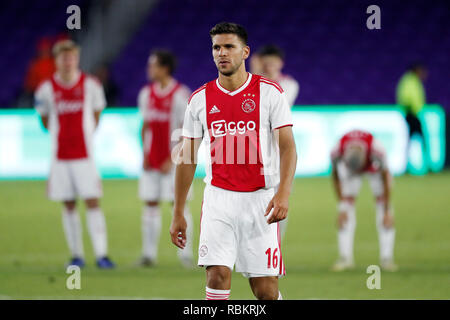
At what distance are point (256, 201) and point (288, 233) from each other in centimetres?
580

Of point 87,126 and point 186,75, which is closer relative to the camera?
point 87,126

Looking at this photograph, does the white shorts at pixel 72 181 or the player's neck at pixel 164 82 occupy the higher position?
the player's neck at pixel 164 82

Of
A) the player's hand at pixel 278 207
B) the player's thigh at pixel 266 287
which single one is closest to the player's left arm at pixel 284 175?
the player's hand at pixel 278 207

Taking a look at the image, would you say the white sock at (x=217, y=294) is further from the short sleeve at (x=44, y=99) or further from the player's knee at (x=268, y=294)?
the short sleeve at (x=44, y=99)

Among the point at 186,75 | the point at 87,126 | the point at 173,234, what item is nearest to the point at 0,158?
the point at 186,75

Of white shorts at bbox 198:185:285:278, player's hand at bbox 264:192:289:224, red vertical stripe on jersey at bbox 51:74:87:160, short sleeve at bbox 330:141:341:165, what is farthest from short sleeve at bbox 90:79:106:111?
player's hand at bbox 264:192:289:224

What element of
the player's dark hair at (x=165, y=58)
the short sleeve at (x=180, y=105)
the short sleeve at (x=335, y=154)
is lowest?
the short sleeve at (x=335, y=154)

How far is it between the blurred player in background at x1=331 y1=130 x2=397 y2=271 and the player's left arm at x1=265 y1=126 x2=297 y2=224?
3.57 m

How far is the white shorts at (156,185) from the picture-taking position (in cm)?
869

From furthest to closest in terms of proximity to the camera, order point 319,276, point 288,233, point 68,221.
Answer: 1. point 288,233
2. point 68,221
3. point 319,276

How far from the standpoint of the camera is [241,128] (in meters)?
4.86

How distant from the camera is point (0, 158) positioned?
1617 cm

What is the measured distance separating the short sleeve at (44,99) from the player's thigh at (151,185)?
1143 mm
